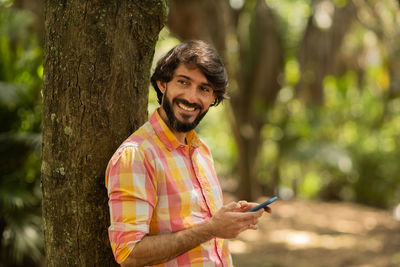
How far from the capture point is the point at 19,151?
4.55m

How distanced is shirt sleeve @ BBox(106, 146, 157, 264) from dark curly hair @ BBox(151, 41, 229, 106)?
47cm

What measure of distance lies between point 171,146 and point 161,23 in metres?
0.57

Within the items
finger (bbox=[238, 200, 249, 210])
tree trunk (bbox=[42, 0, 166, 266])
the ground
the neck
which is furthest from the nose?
the ground

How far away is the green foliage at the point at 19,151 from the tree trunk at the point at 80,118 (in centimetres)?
252

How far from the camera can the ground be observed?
6.12 metres

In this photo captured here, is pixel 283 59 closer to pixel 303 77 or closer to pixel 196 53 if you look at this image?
pixel 303 77

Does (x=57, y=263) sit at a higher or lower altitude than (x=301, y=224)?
higher

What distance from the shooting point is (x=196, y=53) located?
1839mm

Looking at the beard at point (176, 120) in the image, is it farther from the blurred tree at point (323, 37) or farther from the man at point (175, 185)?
the blurred tree at point (323, 37)

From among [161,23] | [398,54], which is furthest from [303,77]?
[161,23]

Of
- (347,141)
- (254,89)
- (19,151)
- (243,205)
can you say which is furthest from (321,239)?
(243,205)

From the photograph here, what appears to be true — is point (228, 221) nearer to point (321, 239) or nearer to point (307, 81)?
point (321, 239)

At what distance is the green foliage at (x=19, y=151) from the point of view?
4.21 meters

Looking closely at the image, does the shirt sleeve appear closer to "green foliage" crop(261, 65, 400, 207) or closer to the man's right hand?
the man's right hand
